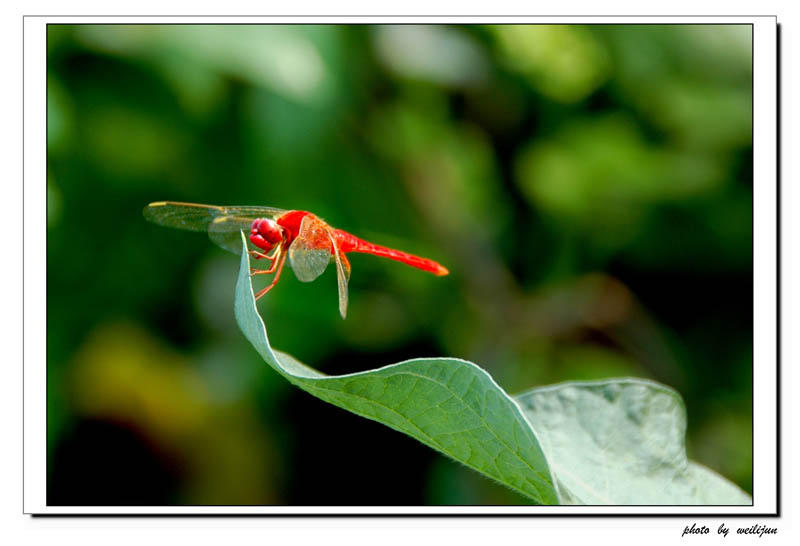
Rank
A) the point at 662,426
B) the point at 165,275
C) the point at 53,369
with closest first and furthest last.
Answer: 1. the point at 662,426
2. the point at 53,369
3. the point at 165,275

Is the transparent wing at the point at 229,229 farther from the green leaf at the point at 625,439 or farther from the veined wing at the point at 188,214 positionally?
the green leaf at the point at 625,439

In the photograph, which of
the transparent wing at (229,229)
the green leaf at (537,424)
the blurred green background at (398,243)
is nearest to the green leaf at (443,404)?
the green leaf at (537,424)

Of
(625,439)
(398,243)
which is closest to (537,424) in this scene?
(625,439)

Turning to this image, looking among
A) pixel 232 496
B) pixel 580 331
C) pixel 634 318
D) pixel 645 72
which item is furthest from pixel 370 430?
pixel 645 72

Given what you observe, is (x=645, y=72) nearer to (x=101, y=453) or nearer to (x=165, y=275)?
(x=165, y=275)

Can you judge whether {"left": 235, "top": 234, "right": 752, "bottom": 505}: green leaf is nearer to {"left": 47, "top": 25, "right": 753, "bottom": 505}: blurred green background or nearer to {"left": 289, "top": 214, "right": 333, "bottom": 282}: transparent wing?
{"left": 289, "top": 214, "right": 333, "bottom": 282}: transparent wing

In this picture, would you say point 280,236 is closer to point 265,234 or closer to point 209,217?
point 265,234
